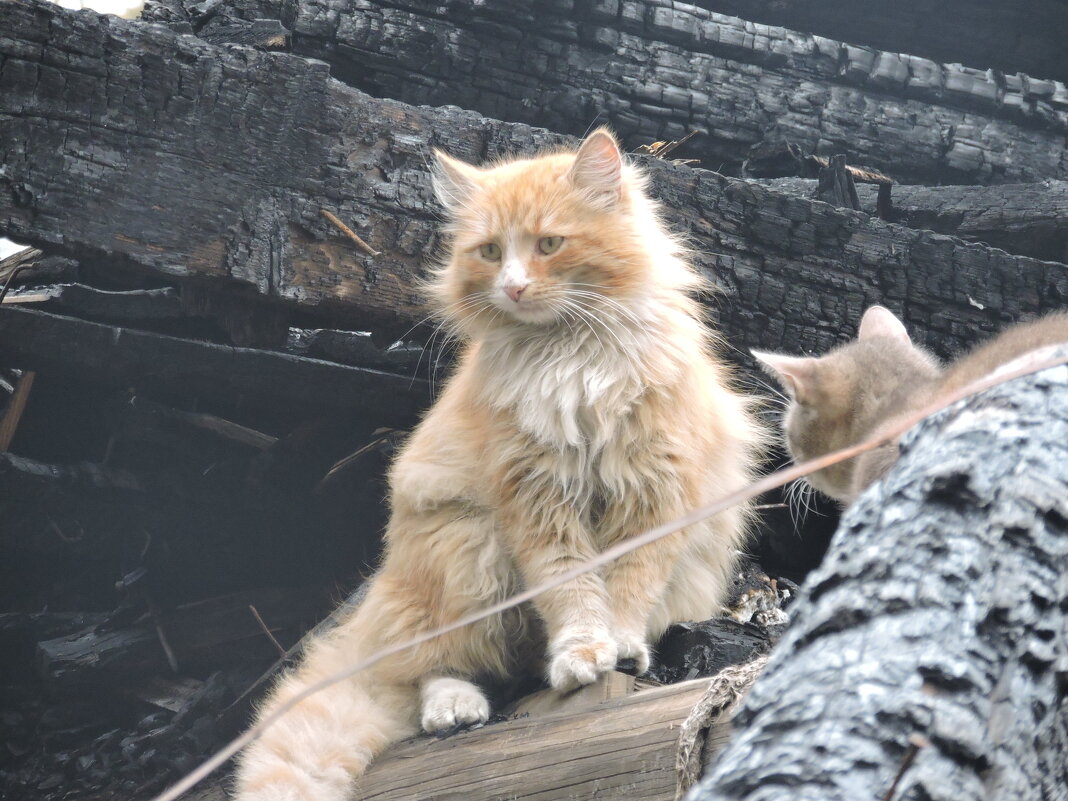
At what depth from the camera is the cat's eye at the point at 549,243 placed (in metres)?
2.50

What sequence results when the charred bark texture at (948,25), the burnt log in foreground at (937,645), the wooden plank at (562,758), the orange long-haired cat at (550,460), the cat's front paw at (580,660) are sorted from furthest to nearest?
the charred bark texture at (948,25), the orange long-haired cat at (550,460), the cat's front paw at (580,660), the wooden plank at (562,758), the burnt log in foreground at (937,645)

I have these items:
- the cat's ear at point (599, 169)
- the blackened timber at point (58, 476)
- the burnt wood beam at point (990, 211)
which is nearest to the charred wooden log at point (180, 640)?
the blackened timber at point (58, 476)

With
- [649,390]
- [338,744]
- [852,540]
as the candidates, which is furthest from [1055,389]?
[338,744]

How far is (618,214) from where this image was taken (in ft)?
8.49

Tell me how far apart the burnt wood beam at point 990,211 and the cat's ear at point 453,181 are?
1053 millimetres

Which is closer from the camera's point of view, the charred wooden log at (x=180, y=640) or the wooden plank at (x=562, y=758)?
the wooden plank at (x=562, y=758)

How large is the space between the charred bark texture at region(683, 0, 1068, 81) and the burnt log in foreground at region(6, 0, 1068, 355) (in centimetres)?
108

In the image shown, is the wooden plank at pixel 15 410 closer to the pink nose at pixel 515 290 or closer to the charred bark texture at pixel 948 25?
the pink nose at pixel 515 290

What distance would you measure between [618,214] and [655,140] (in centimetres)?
97

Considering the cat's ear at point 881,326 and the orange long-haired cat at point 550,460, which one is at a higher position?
the cat's ear at point 881,326

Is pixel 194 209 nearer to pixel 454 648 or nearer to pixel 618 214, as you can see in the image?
pixel 618 214

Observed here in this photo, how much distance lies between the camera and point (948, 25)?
11.4 ft

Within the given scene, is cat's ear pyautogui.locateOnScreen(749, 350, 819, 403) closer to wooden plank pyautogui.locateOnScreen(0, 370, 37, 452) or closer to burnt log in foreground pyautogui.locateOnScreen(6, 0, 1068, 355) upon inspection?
burnt log in foreground pyautogui.locateOnScreen(6, 0, 1068, 355)

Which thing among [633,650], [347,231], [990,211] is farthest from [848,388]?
[347,231]
